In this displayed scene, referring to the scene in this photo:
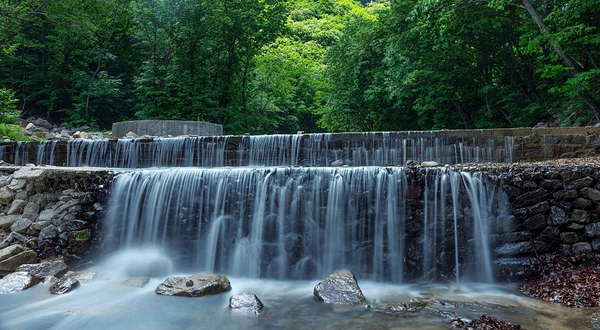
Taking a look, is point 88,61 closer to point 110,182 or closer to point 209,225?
point 110,182

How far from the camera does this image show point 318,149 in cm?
1058

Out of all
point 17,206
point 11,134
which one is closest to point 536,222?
point 17,206

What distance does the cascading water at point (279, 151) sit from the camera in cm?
957

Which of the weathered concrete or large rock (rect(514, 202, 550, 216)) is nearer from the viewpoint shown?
large rock (rect(514, 202, 550, 216))

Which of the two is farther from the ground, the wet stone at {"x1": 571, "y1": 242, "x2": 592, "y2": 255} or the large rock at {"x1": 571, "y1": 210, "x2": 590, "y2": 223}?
the large rock at {"x1": 571, "y1": 210, "x2": 590, "y2": 223}

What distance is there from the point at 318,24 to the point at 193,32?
23.2m

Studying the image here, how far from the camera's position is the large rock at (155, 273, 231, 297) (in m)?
5.50

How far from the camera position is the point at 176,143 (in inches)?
458

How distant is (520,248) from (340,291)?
3.05 meters

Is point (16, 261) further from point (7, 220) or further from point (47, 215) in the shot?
point (7, 220)

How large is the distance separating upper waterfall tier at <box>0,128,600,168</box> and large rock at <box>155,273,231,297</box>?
4.97 meters

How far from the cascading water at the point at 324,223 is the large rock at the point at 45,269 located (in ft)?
3.35

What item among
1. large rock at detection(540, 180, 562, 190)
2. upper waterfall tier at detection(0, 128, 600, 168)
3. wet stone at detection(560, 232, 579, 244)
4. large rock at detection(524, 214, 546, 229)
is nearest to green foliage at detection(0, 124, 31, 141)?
upper waterfall tier at detection(0, 128, 600, 168)

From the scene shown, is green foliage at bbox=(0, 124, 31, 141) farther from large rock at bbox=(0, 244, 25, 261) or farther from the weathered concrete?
→ large rock at bbox=(0, 244, 25, 261)
